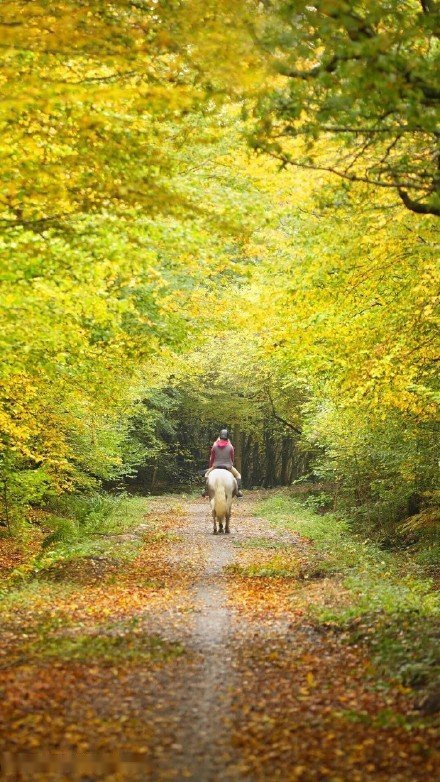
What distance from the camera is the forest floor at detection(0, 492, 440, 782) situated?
5.86m

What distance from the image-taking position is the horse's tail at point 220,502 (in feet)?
69.0

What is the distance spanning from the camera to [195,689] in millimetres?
7617

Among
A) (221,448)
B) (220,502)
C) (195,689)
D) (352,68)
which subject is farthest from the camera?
(221,448)

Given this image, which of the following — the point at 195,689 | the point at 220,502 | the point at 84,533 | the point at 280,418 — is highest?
the point at 195,689

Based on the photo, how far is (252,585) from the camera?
13.6 m

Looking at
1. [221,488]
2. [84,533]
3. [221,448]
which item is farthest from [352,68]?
[84,533]

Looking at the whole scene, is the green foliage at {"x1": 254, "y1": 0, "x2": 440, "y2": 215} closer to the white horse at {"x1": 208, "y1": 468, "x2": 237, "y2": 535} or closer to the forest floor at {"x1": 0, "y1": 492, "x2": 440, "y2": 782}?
the forest floor at {"x1": 0, "y1": 492, "x2": 440, "y2": 782}

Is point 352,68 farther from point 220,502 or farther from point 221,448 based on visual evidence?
point 220,502

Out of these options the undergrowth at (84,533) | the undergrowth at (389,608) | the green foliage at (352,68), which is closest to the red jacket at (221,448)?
the undergrowth at (84,533)

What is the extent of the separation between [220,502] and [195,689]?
1381 centimetres

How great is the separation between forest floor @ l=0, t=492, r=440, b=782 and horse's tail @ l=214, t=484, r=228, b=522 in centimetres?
694

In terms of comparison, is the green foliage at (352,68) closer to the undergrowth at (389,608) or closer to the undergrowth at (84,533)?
the undergrowth at (389,608)

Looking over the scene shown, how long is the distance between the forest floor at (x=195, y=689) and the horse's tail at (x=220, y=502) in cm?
694

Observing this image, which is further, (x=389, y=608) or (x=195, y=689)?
(x=389, y=608)
